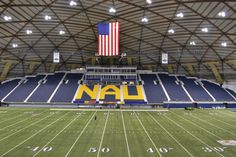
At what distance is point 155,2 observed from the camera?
1195 inches

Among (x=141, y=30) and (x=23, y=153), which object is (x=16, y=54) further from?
(x=23, y=153)

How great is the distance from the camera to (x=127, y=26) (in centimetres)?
3834

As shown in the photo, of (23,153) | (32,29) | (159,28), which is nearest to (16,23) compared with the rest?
(32,29)

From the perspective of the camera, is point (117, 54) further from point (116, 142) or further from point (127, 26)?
point (116, 142)

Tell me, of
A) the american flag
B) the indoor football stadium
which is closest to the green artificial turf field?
the indoor football stadium

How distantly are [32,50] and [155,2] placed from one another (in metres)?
27.5

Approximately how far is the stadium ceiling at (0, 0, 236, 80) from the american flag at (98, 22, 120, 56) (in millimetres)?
3916

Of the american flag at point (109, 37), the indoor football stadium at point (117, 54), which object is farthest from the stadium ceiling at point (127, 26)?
the american flag at point (109, 37)

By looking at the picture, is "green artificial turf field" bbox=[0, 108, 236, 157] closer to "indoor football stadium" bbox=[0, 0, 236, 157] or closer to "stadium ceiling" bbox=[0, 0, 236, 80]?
"indoor football stadium" bbox=[0, 0, 236, 157]

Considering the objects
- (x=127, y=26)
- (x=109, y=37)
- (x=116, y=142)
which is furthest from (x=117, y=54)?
(x=116, y=142)

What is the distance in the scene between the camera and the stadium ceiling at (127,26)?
3083 centimetres

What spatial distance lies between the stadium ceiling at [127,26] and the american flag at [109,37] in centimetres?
392

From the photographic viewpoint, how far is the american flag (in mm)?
28753

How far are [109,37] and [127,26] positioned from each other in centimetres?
987
